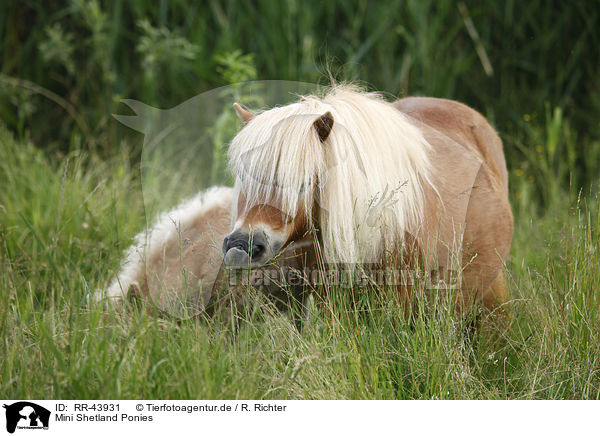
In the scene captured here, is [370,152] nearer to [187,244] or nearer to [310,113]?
[310,113]

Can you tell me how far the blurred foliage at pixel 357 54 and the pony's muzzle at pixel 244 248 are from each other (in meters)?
3.60

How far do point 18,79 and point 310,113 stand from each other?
4899 millimetres

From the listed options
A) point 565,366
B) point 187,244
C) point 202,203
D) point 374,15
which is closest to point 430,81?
point 374,15

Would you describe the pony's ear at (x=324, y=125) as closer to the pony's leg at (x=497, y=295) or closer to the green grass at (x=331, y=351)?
the green grass at (x=331, y=351)

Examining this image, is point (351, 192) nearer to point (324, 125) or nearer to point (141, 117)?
point (324, 125)

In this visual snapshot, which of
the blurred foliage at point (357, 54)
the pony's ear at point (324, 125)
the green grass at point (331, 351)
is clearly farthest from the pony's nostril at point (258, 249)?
the blurred foliage at point (357, 54)

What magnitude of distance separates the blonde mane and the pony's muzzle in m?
0.14

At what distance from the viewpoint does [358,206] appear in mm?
2557

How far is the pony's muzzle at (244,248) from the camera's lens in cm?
237

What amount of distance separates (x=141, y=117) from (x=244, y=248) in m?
2.80

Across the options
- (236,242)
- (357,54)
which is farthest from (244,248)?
(357,54)

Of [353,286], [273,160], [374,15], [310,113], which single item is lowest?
[353,286]
